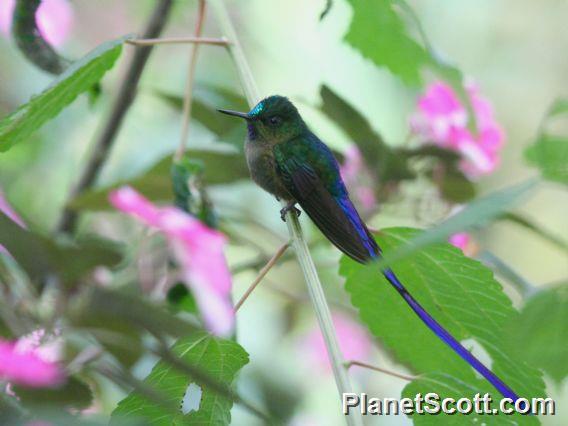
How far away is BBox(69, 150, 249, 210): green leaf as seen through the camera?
1190mm

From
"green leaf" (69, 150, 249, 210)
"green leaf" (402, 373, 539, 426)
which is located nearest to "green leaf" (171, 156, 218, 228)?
"green leaf" (69, 150, 249, 210)

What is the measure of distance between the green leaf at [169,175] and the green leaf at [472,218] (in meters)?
0.76

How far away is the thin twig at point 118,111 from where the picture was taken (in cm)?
110

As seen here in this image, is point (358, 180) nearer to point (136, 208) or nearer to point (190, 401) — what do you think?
point (136, 208)

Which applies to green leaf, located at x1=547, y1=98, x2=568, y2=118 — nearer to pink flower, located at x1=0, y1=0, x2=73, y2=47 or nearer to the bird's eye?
the bird's eye

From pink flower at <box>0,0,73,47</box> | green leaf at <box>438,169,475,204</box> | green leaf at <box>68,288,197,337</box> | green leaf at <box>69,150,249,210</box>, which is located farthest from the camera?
pink flower at <box>0,0,73,47</box>

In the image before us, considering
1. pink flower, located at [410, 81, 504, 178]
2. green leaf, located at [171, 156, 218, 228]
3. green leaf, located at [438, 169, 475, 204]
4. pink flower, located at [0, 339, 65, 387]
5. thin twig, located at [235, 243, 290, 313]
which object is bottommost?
pink flower, located at [0, 339, 65, 387]

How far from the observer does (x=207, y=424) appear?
0.66 metres

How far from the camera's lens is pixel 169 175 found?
1218 mm

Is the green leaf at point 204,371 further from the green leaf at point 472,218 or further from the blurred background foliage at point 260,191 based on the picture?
the green leaf at point 472,218

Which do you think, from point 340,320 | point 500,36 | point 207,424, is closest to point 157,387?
point 207,424

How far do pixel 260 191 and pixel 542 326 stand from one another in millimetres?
1749

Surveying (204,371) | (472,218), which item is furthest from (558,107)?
(204,371)

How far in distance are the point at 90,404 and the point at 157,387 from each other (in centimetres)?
6
